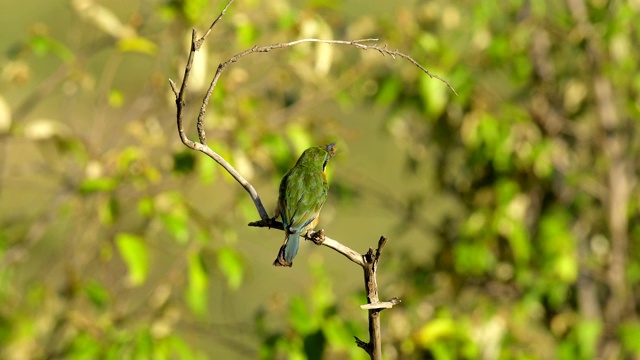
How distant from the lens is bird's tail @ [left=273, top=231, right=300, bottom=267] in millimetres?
1739

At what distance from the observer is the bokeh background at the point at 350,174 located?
3102 mm

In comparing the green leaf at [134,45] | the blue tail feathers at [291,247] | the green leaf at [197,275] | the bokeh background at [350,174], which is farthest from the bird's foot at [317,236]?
the green leaf at [134,45]

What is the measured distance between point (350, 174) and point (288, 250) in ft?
7.10

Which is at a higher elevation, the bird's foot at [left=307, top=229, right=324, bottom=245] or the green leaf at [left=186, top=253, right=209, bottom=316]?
the green leaf at [left=186, top=253, right=209, bottom=316]

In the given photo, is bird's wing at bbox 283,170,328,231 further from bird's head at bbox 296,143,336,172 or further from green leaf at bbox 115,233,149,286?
green leaf at bbox 115,233,149,286

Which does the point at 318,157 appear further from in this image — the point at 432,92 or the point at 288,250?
the point at 432,92

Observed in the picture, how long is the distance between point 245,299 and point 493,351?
3.40 meters

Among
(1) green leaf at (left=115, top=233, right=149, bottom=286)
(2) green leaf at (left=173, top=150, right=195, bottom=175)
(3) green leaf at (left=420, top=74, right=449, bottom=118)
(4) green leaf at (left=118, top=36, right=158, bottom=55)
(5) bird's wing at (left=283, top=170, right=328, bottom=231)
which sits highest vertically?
(4) green leaf at (left=118, top=36, right=158, bottom=55)

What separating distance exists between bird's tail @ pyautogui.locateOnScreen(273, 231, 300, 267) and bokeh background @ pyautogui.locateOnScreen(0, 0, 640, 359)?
0.88 metres

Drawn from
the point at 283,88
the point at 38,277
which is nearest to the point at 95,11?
the point at 283,88

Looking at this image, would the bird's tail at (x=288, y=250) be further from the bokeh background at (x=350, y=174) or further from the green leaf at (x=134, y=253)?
the green leaf at (x=134, y=253)

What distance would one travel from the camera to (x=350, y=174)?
399cm

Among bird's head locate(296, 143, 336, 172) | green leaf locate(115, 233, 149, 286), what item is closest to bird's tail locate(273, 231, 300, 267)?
bird's head locate(296, 143, 336, 172)

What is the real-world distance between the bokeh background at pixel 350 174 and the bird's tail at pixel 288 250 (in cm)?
88
